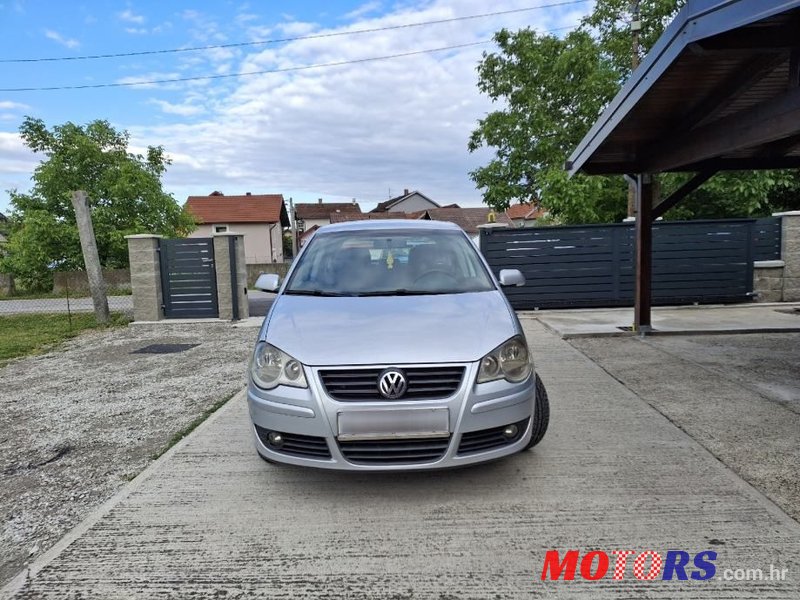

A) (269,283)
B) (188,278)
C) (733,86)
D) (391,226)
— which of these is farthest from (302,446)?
(188,278)

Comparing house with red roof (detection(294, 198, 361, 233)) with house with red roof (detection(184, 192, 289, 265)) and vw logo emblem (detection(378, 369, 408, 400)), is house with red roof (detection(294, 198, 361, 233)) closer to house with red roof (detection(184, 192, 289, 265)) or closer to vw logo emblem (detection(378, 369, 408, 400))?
house with red roof (detection(184, 192, 289, 265))

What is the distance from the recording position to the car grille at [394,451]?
2727 millimetres

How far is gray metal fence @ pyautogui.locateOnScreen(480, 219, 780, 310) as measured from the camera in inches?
404

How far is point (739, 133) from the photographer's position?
453 centimetres

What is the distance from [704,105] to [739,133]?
114 centimetres

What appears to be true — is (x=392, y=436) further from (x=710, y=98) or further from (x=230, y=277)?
(x=230, y=277)

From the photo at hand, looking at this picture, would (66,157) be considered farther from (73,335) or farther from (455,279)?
(455,279)

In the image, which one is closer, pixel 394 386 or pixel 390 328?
pixel 394 386

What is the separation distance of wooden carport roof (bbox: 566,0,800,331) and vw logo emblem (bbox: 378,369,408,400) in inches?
115

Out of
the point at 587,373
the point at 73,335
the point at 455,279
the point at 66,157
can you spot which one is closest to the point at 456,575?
the point at 455,279

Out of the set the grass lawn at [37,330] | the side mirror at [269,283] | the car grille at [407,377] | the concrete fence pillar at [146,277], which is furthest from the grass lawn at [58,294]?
the car grille at [407,377]

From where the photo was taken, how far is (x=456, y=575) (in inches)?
90.6

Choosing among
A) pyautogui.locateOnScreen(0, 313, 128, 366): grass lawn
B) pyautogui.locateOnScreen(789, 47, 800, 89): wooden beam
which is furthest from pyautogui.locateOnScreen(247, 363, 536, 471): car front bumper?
pyautogui.locateOnScreen(0, 313, 128, 366): grass lawn

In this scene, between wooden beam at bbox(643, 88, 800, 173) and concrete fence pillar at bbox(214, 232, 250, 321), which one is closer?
wooden beam at bbox(643, 88, 800, 173)
